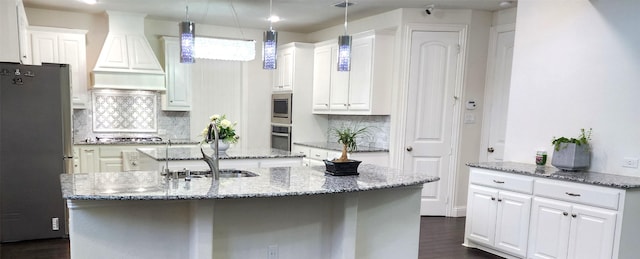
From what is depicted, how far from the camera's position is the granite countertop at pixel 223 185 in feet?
6.82

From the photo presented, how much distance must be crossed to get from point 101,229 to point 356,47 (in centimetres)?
384

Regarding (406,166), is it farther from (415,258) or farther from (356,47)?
(415,258)

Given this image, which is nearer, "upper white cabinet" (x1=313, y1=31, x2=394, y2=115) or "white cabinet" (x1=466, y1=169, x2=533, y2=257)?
"white cabinet" (x1=466, y1=169, x2=533, y2=257)

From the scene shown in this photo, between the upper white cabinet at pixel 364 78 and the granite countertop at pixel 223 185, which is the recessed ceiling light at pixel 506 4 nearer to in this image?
the upper white cabinet at pixel 364 78

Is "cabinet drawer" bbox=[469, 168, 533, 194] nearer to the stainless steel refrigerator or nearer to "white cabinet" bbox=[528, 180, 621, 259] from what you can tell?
"white cabinet" bbox=[528, 180, 621, 259]

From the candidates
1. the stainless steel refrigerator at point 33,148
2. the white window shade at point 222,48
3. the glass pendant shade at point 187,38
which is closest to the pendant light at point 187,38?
the glass pendant shade at point 187,38

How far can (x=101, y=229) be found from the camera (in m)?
2.22

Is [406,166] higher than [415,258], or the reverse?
[406,166]

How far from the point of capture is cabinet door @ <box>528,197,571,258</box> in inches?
124

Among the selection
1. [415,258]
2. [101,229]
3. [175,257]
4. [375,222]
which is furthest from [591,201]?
[101,229]

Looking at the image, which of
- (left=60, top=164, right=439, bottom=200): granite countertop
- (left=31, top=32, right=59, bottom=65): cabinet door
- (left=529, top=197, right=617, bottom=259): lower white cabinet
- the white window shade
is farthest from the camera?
(left=31, top=32, right=59, bottom=65): cabinet door

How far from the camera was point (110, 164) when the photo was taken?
17.6 feet

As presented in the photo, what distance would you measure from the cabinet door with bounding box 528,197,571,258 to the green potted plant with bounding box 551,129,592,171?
406 millimetres

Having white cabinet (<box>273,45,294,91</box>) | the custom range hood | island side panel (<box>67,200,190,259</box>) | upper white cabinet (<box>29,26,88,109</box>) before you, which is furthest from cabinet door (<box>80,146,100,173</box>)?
island side panel (<box>67,200,190,259</box>)
